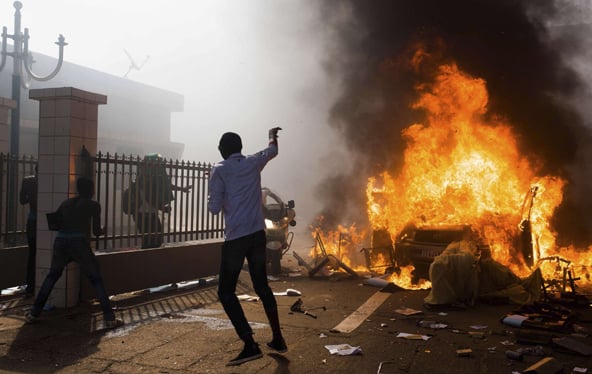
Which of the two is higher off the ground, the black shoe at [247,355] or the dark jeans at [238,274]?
Answer: the dark jeans at [238,274]

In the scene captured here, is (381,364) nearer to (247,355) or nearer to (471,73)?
(247,355)

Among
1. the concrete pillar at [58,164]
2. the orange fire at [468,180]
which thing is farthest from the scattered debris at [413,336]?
the orange fire at [468,180]

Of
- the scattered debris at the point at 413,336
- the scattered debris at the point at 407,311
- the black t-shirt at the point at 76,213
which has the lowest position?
the scattered debris at the point at 407,311

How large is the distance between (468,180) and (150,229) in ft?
26.9

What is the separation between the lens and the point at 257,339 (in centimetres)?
557

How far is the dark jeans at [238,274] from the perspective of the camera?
470 centimetres

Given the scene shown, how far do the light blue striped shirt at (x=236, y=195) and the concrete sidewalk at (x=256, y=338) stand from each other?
1.33 metres

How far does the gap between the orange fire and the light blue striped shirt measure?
7141 mm

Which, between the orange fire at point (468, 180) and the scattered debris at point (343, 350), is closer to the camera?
the scattered debris at point (343, 350)

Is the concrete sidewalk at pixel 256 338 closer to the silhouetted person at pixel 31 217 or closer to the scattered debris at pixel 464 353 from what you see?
the scattered debris at pixel 464 353

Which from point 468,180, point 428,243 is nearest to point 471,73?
point 468,180

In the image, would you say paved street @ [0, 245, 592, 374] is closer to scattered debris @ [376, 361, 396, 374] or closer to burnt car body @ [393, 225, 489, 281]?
scattered debris @ [376, 361, 396, 374]

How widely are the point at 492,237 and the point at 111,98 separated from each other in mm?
33020

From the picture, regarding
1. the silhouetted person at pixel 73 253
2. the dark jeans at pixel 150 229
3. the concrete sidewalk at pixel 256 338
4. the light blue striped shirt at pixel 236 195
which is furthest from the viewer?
the dark jeans at pixel 150 229
